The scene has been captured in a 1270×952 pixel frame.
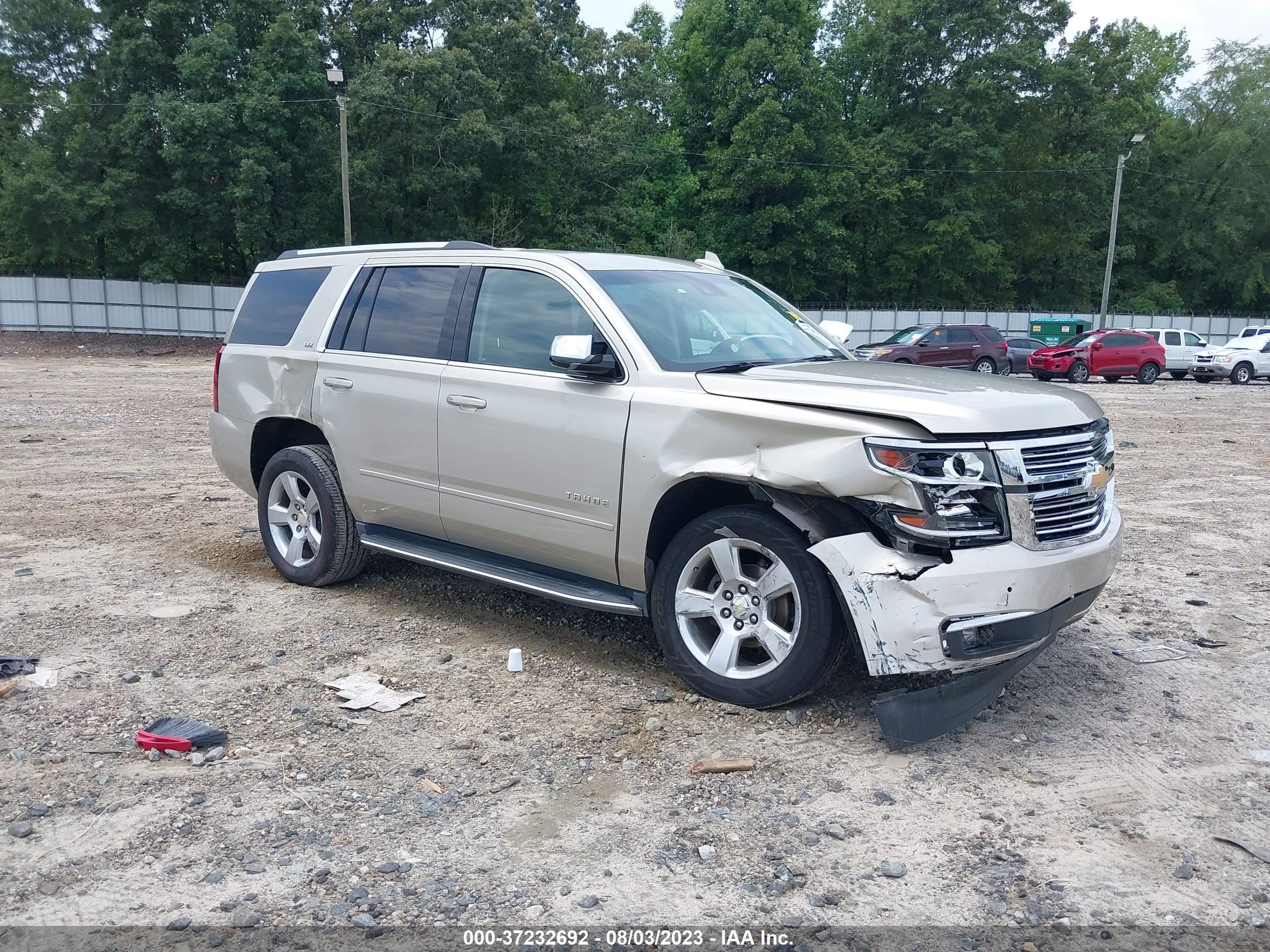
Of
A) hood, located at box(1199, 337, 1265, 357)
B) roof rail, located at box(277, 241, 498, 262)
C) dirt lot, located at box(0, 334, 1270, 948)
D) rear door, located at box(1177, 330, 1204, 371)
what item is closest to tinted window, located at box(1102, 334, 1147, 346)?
hood, located at box(1199, 337, 1265, 357)

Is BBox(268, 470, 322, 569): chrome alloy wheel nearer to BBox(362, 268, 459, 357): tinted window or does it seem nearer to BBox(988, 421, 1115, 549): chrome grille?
BBox(362, 268, 459, 357): tinted window

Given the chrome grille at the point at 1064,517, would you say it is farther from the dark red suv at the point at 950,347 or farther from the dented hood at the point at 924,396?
the dark red suv at the point at 950,347

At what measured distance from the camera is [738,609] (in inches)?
171

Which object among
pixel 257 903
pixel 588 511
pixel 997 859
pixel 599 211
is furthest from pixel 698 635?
pixel 599 211

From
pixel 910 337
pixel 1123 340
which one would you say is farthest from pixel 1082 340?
pixel 910 337

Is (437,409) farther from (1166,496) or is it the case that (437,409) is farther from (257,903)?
(1166,496)

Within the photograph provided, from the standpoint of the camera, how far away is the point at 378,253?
6070 mm

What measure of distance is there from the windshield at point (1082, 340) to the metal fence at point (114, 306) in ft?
87.4

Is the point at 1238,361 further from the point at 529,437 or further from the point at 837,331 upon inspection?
the point at 529,437

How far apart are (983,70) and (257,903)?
54318 millimetres

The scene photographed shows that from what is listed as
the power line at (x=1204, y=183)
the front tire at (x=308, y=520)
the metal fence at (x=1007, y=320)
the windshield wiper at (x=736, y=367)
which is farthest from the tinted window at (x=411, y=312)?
the power line at (x=1204, y=183)

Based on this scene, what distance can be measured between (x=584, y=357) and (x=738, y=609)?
1288 millimetres

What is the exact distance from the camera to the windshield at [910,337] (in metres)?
30.9

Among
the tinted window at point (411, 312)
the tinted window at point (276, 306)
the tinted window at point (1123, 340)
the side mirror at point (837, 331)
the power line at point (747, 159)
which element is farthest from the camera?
the power line at point (747, 159)
